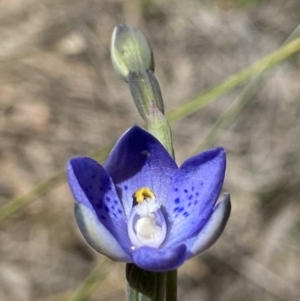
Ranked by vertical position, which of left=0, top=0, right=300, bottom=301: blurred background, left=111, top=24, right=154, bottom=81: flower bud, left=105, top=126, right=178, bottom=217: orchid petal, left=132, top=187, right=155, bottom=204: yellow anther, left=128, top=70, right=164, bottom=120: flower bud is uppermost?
left=111, top=24, right=154, bottom=81: flower bud

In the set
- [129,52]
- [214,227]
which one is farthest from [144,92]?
[214,227]

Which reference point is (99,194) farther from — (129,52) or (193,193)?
(129,52)

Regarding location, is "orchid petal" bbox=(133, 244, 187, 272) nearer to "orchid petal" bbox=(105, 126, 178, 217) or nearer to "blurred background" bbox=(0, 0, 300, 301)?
"orchid petal" bbox=(105, 126, 178, 217)

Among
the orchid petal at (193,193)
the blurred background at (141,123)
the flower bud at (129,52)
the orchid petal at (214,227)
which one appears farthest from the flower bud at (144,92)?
the blurred background at (141,123)

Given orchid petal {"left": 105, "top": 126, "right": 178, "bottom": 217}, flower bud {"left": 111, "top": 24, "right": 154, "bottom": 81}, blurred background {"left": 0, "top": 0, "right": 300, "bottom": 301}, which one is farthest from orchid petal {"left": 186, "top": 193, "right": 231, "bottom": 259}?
blurred background {"left": 0, "top": 0, "right": 300, "bottom": 301}

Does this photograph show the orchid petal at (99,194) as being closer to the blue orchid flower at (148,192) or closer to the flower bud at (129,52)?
the blue orchid flower at (148,192)

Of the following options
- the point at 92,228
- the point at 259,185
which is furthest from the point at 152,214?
the point at 259,185
